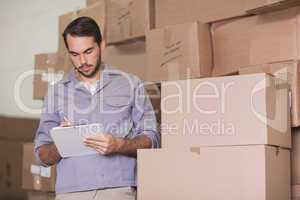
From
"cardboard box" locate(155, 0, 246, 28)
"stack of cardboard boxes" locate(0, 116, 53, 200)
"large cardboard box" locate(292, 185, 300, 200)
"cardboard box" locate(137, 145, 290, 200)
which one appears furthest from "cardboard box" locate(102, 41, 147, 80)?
"stack of cardboard boxes" locate(0, 116, 53, 200)

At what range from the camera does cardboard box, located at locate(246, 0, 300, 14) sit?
6.51 feet

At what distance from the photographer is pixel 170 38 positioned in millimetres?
2352

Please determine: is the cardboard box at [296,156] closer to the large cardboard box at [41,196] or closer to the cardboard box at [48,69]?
the cardboard box at [48,69]

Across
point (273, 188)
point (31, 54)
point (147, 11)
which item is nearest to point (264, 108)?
point (273, 188)

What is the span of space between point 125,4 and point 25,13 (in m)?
1.25

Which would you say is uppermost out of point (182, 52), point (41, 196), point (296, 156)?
point (182, 52)

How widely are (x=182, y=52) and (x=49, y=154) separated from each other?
0.69 metres

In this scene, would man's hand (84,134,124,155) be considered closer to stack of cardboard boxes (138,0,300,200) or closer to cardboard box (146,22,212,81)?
stack of cardboard boxes (138,0,300,200)

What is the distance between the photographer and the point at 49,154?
196cm

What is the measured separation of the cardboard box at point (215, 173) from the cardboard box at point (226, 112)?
0.03m

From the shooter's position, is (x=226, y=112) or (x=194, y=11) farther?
(x=194, y=11)

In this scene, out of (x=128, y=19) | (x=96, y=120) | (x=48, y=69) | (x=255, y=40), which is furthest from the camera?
(x=48, y=69)

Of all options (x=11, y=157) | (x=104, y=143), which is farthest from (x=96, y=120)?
(x=11, y=157)

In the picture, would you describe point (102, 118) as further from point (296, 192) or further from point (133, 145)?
point (296, 192)
